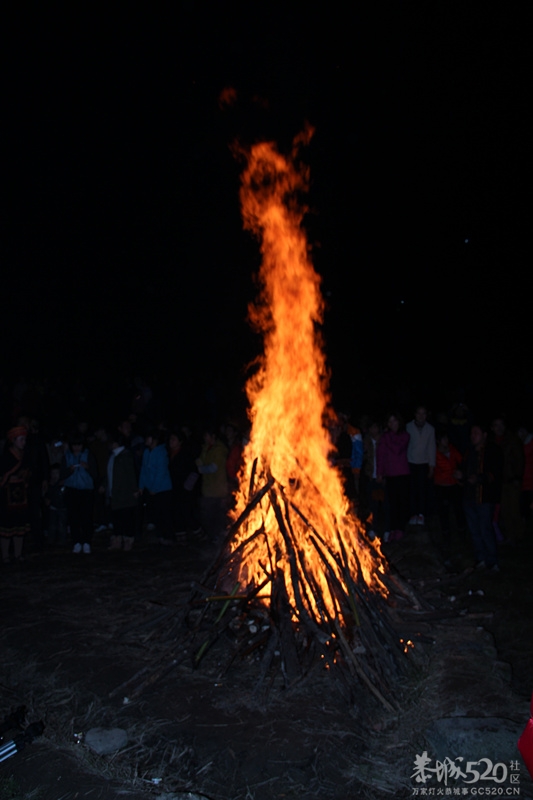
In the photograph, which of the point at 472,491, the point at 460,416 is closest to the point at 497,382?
the point at 460,416

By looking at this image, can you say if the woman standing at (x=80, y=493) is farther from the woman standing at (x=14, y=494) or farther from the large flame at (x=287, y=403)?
the large flame at (x=287, y=403)

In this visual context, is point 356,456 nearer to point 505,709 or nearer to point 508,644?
point 508,644

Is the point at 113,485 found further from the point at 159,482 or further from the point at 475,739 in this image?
the point at 475,739

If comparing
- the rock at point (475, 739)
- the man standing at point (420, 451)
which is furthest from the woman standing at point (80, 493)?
the rock at point (475, 739)

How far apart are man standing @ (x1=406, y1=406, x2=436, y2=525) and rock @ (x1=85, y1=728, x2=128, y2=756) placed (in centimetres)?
734

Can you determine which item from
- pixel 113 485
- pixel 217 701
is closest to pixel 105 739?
pixel 217 701

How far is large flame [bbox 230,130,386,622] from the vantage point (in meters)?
6.40

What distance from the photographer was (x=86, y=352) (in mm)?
20188

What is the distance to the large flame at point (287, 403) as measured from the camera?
640 cm

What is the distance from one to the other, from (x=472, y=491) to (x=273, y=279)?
4.14 m

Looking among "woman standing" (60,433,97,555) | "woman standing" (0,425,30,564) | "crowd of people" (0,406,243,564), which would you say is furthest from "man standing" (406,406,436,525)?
"woman standing" (0,425,30,564)

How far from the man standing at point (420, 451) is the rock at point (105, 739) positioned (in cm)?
734

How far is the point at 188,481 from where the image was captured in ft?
37.0

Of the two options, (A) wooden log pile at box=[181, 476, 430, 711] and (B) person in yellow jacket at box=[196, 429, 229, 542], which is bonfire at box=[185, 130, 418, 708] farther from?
(B) person in yellow jacket at box=[196, 429, 229, 542]
